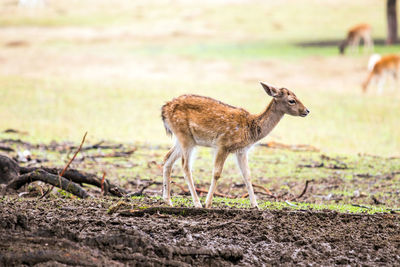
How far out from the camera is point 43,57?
105 feet

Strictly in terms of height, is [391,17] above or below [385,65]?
above

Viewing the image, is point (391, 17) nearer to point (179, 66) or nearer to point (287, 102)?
point (179, 66)

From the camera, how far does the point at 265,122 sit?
8.00 metres

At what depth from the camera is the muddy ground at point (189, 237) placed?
16.8ft

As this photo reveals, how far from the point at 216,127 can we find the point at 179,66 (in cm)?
2275

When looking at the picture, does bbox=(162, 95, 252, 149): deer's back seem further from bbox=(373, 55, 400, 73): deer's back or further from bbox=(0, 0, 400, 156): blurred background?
bbox=(373, 55, 400, 73): deer's back

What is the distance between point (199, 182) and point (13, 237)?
5717 millimetres

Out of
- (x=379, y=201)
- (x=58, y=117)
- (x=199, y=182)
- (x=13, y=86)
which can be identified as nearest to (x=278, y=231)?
(x=379, y=201)

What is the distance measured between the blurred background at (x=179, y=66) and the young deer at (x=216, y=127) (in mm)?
7390

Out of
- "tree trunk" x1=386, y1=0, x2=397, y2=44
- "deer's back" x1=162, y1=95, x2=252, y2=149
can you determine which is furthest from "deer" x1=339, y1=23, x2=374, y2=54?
"deer's back" x1=162, y1=95, x2=252, y2=149

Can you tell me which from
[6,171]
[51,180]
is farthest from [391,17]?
[51,180]

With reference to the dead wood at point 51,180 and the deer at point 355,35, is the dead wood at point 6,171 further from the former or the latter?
the deer at point 355,35

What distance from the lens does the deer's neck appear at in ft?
26.0

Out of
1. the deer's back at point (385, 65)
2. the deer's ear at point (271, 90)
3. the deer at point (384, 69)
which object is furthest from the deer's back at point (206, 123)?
the deer's back at point (385, 65)
